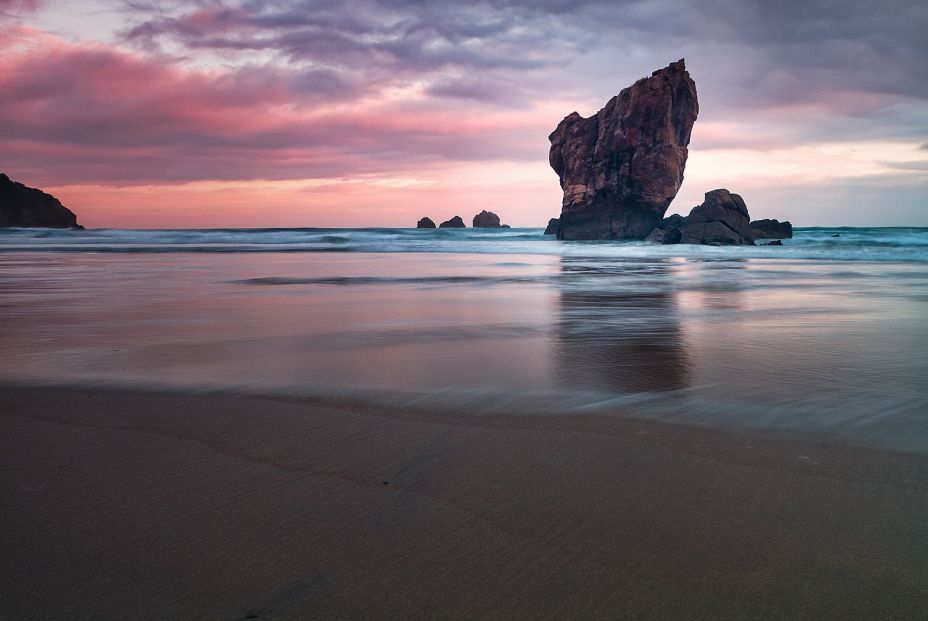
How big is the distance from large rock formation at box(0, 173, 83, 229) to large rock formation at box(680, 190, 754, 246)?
275 feet

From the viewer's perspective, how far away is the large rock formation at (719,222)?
45.9 meters

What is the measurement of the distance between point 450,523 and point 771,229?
188 ft

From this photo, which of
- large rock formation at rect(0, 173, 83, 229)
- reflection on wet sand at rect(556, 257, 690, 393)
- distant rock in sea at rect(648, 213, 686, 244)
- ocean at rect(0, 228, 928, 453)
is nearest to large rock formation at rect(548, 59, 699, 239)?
distant rock in sea at rect(648, 213, 686, 244)

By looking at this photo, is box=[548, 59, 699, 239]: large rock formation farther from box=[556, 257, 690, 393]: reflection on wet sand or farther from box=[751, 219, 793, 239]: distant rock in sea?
box=[556, 257, 690, 393]: reflection on wet sand

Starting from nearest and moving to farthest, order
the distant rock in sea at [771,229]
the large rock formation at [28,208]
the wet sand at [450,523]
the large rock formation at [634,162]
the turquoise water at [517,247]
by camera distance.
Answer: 1. the wet sand at [450,523]
2. the turquoise water at [517,247]
3. the distant rock in sea at [771,229]
4. the large rock formation at [634,162]
5. the large rock formation at [28,208]

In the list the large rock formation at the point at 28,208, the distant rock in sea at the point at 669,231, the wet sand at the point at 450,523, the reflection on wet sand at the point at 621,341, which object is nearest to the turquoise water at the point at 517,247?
the distant rock in sea at the point at 669,231

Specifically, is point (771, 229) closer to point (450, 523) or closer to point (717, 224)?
point (717, 224)

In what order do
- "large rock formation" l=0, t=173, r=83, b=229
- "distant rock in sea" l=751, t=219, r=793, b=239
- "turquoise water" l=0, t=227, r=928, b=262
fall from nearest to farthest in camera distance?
1. "turquoise water" l=0, t=227, r=928, b=262
2. "distant rock in sea" l=751, t=219, r=793, b=239
3. "large rock formation" l=0, t=173, r=83, b=229

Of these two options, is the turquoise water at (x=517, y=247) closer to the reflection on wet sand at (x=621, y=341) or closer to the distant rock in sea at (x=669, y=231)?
the distant rock in sea at (x=669, y=231)

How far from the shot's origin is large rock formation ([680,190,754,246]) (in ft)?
151

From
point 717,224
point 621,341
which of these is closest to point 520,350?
point 621,341

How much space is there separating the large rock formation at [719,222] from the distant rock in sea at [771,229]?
391 cm

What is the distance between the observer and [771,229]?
52781 millimetres

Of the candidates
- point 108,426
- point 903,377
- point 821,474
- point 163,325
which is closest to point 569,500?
point 821,474
